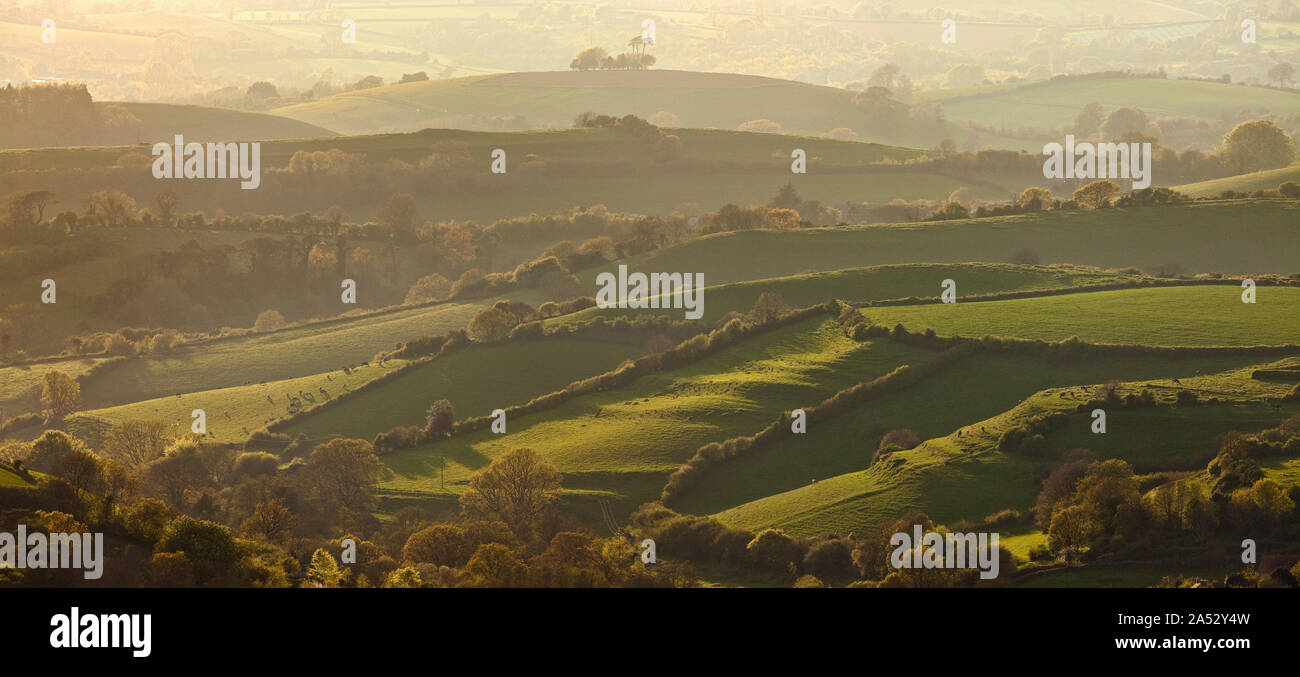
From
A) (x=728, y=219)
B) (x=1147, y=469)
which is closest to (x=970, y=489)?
(x=1147, y=469)

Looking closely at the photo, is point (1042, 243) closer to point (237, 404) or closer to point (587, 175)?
point (237, 404)

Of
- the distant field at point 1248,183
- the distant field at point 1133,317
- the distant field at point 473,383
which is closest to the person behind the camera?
the distant field at point 1133,317

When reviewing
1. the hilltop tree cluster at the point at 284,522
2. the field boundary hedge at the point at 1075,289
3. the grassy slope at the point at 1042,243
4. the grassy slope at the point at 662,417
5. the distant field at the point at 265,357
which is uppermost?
the grassy slope at the point at 1042,243

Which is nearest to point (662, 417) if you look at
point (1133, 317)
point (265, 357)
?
point (1133, 317)

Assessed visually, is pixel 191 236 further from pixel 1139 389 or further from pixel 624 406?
pixel 1139 389

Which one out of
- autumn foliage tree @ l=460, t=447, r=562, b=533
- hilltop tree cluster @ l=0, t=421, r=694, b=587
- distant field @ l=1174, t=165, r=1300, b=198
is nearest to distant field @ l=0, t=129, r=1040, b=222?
distant field @ l=1174, t=165, r=1300, b=198

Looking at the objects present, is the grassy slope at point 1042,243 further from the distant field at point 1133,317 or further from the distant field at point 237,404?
the distant field at point 237,404

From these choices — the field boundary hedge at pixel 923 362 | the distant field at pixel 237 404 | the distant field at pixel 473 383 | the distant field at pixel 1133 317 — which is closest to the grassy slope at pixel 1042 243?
the distant field at pixel 1133 317

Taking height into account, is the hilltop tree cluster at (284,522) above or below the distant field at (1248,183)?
below
